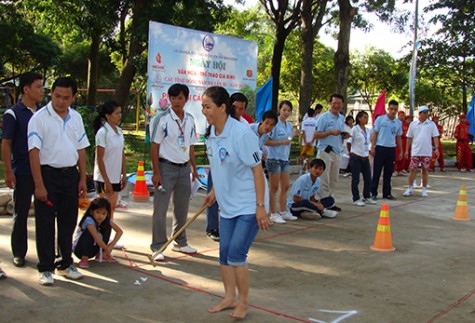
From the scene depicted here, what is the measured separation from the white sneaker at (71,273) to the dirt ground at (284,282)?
0.07m

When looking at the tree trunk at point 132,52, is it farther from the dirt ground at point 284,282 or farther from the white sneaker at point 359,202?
the dirt ground at point 284,282

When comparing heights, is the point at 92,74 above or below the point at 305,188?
above

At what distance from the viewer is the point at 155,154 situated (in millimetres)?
5520

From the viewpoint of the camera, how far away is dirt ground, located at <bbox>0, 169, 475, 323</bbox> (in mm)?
4113

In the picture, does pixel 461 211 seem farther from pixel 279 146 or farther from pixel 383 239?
pixel 279 146

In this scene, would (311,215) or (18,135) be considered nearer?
(18,135)

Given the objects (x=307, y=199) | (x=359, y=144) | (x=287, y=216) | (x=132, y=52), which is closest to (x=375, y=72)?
(x=132, y=52)

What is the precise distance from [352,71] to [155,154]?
1240 inches

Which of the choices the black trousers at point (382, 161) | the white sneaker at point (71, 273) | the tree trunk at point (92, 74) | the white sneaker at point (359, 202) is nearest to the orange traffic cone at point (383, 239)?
the white sneaker at point (359, 202)

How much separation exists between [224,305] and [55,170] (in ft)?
6.03

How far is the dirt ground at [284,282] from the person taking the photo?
4113 mm

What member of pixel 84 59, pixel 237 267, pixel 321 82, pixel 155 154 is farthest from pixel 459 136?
pixel 84 59

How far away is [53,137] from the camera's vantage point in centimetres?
448

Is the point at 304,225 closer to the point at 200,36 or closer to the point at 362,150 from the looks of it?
the point at 362,150
